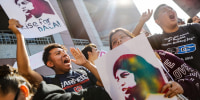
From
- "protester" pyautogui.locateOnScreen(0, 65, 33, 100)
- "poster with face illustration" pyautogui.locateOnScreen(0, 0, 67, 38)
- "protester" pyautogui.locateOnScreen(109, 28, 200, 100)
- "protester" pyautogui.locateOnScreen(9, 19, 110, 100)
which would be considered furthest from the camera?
"poster with face illustration" pyautogui.locateOnScreen(0, 0, 67, 38)

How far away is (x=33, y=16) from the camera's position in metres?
2.28

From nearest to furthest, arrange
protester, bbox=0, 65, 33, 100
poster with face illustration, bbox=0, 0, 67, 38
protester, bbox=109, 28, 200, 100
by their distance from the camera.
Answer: protester, bbox=109, 28, 200, 100 < protester, bbox=0, 65, 33, 100 < poster with face illustration, bbox=0, 0, 67, 38

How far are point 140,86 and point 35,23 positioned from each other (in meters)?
1.93

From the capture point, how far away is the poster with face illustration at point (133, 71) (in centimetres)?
82

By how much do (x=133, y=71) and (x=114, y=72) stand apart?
123 millimetres

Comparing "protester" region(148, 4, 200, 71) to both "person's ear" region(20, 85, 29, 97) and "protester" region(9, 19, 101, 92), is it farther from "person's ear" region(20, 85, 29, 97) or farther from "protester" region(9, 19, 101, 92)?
"person's ear" region(20, 85, 29, 97)

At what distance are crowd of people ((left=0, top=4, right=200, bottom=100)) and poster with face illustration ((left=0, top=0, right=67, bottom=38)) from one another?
0.17 metres

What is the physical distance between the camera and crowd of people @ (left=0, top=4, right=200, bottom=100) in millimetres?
851

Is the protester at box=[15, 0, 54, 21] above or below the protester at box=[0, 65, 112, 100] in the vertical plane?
above

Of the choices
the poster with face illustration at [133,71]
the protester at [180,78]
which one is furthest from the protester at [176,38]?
the poster with face illustration at [133,71]

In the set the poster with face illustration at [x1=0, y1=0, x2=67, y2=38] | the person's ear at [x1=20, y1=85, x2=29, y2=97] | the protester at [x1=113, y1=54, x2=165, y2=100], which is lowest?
the protester at [x1=113, y1=54, x2=165, y2=100]

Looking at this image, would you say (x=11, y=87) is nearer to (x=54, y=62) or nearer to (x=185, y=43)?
→ (x=54, y=62)

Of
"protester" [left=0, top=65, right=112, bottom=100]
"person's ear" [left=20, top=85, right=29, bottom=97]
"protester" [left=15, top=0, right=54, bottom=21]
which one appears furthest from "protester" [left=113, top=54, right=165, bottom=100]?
"protester" [left=15, top=0, right=54, bottom=21]

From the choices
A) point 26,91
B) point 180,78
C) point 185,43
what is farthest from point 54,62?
point 185,43
